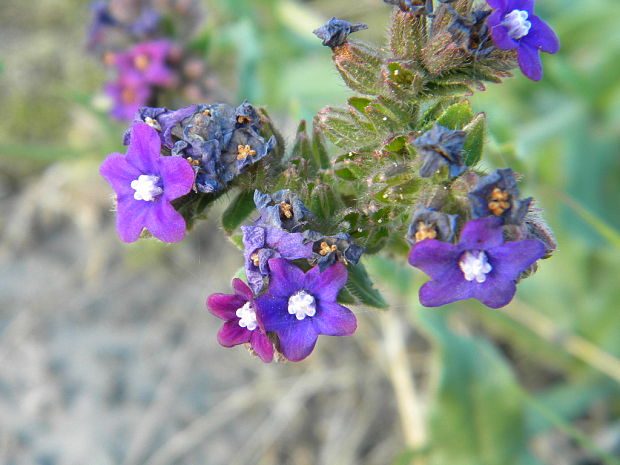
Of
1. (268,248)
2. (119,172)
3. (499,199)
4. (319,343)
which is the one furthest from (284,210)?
(319,343)

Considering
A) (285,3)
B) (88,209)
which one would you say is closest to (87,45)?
(88,209)

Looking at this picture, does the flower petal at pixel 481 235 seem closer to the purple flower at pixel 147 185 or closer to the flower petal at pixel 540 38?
the flower petal at pixel 540 38

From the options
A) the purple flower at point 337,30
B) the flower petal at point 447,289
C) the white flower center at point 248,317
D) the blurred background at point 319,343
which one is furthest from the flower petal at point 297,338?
the blurred background at point 319,343

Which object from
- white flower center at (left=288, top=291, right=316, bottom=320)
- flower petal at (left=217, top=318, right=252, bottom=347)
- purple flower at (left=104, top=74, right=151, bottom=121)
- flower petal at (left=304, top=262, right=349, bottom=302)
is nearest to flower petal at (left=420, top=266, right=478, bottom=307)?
flower petal at (left=304, top=262, right=349, bottom=302)

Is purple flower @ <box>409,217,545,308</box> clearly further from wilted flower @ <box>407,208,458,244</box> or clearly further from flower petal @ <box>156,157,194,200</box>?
flower petal @ <box>156,157,194,200</box>

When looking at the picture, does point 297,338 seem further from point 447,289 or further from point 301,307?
point 447,289

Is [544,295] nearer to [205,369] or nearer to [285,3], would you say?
[205,369]

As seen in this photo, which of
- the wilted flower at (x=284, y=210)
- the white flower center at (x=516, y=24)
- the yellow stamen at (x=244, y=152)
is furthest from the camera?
the yellow stamen at (x=244, y=152)

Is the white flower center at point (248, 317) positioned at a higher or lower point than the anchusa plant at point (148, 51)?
higher
